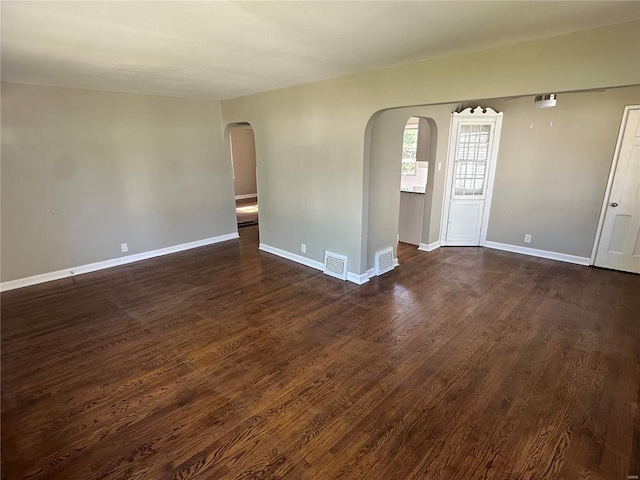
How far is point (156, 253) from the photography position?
520cm

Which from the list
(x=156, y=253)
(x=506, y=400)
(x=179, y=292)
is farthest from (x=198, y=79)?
(x=506, y=400)

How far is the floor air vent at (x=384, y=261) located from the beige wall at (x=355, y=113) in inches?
6.1

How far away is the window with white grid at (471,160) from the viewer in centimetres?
522

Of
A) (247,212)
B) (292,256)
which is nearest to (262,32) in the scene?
(292,256)

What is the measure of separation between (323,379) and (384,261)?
2.33m

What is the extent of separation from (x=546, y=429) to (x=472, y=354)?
0.76m

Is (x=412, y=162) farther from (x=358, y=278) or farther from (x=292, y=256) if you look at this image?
(x=358, y=278)

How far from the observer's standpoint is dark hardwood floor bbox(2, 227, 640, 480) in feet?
6.01

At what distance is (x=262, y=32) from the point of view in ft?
7.18

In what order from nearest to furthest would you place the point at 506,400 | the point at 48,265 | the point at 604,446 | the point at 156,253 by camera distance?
the point at 604,446 < the point at 506,400 < the point at 48,265 < the point at 156,253

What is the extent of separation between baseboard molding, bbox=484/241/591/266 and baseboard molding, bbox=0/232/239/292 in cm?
487

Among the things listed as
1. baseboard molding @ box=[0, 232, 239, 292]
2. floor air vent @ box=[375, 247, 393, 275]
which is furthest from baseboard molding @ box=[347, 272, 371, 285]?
baseboard molding @ box=[0, 232, 239, 292]

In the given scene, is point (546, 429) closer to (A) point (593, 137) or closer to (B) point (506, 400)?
(B) point (506, 400)

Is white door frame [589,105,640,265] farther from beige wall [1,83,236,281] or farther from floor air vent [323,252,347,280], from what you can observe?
beige wall [1,83,236,281]
